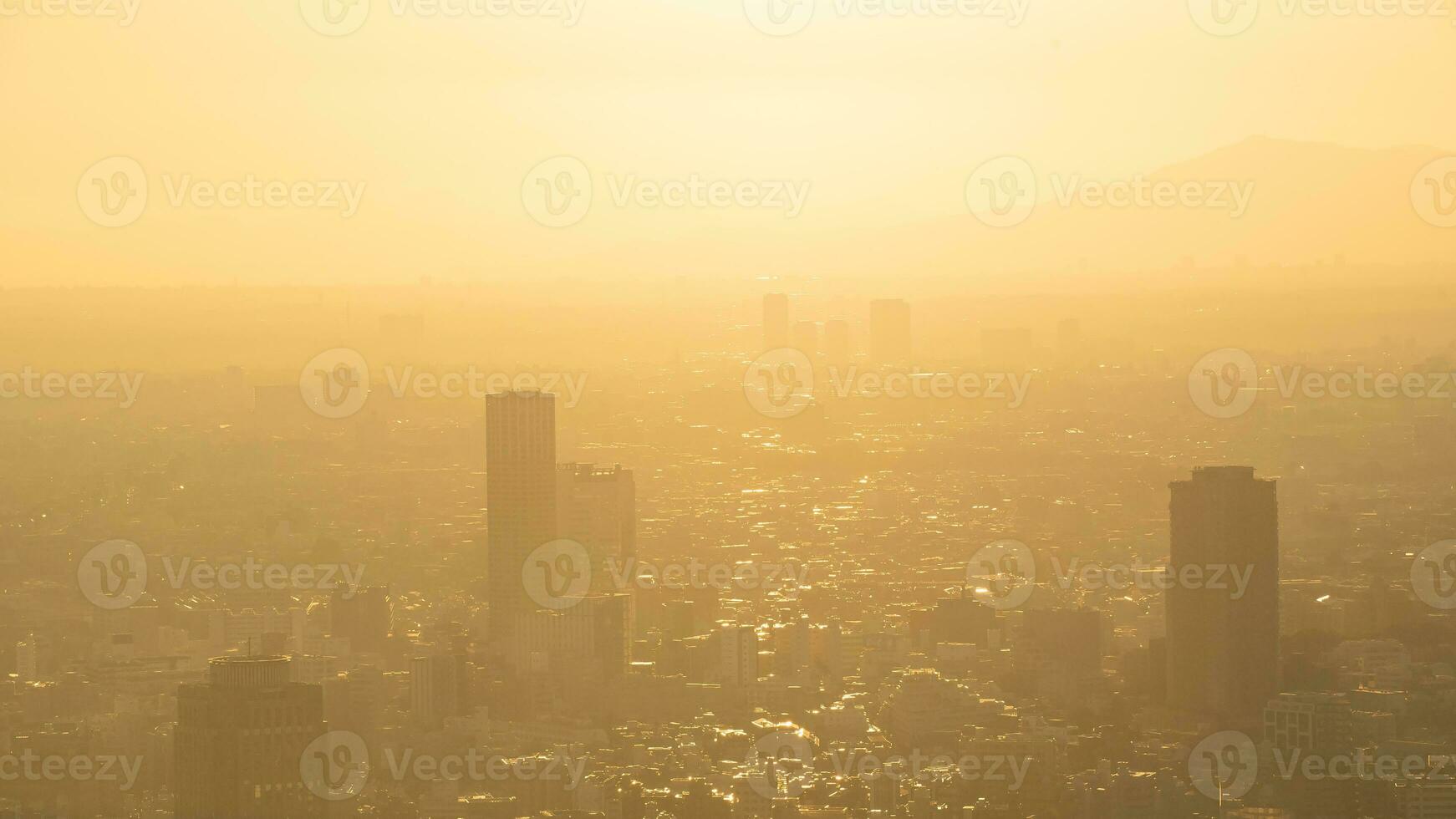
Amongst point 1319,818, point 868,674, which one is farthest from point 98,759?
point 1319,818

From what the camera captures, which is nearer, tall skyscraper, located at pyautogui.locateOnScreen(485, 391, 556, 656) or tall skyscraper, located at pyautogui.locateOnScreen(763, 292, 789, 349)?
tall skyscraper, located at pyautogui.locateOnScreen(485, 391, 556, 656)

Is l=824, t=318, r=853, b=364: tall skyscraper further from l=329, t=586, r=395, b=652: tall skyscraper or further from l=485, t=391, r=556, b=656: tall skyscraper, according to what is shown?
l=329, t=586, r=395, b=652: tall skyscraper

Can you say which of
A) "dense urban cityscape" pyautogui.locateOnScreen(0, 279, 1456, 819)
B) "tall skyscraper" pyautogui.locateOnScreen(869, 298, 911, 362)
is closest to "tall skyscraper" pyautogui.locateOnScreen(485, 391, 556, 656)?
"dense urban cityscape" pyautogui.locateOnScreen(0, 279, 1456, 819)

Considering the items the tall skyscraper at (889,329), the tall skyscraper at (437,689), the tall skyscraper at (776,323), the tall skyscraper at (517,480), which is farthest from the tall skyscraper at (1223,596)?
the tall skyscraper at (776,323)

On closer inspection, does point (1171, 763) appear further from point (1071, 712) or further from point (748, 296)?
point (748, 296)

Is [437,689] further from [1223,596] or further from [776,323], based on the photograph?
[776,323]

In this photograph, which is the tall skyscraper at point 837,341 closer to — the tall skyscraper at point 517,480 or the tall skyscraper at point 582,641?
the tall skyscraper at point 517,480
